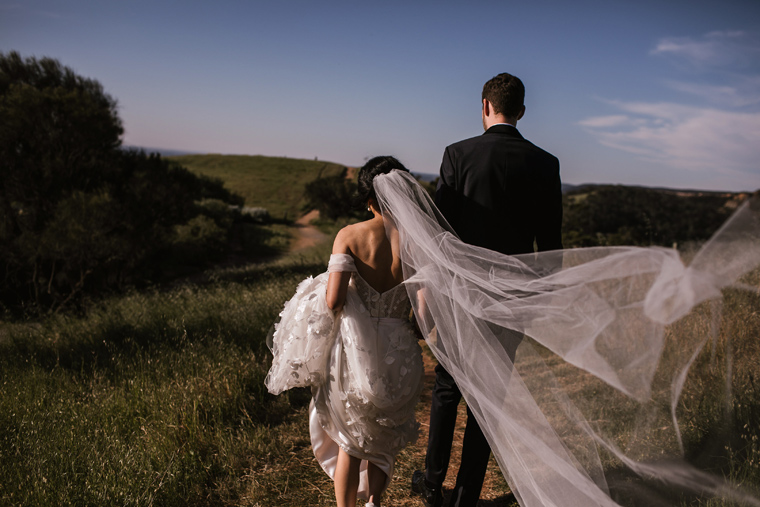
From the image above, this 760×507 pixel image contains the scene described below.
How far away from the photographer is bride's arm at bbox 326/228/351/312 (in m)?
2.71

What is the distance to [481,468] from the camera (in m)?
2.95

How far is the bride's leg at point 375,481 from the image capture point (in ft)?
9.95

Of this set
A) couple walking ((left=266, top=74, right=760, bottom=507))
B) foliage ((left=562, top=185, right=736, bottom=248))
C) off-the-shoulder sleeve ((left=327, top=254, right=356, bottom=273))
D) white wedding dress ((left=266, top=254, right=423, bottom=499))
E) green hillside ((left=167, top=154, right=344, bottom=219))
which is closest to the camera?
couple walking ((left=266, top=74, right=760, bottom=507))

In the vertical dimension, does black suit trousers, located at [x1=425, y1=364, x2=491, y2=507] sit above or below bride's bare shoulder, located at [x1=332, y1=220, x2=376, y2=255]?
below

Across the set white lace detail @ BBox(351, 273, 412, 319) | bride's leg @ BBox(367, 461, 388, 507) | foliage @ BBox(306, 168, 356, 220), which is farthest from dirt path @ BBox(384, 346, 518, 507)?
foliage @ BBox(306, 168, 356, 220)

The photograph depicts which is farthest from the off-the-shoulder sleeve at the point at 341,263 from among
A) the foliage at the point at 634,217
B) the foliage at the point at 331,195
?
the foliage at the point at 331,195

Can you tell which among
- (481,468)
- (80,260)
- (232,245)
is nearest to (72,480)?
(481,468)

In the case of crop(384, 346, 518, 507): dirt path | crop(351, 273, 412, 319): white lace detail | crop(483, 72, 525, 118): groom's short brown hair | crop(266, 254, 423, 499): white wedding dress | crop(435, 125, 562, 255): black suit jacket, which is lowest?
crop(384, 346, 518, 507): dirt path

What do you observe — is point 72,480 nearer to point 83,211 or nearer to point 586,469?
point 586,469

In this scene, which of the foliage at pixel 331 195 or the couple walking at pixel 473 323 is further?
the foliage at pixel 331 195

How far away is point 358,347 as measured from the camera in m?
2.77

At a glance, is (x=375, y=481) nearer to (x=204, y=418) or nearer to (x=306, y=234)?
(x=204, y=418)

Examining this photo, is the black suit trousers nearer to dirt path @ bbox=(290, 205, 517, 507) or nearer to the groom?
the groom

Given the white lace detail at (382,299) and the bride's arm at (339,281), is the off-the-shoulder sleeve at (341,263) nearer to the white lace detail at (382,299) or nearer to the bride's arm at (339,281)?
the bride's arm at (339,281)
